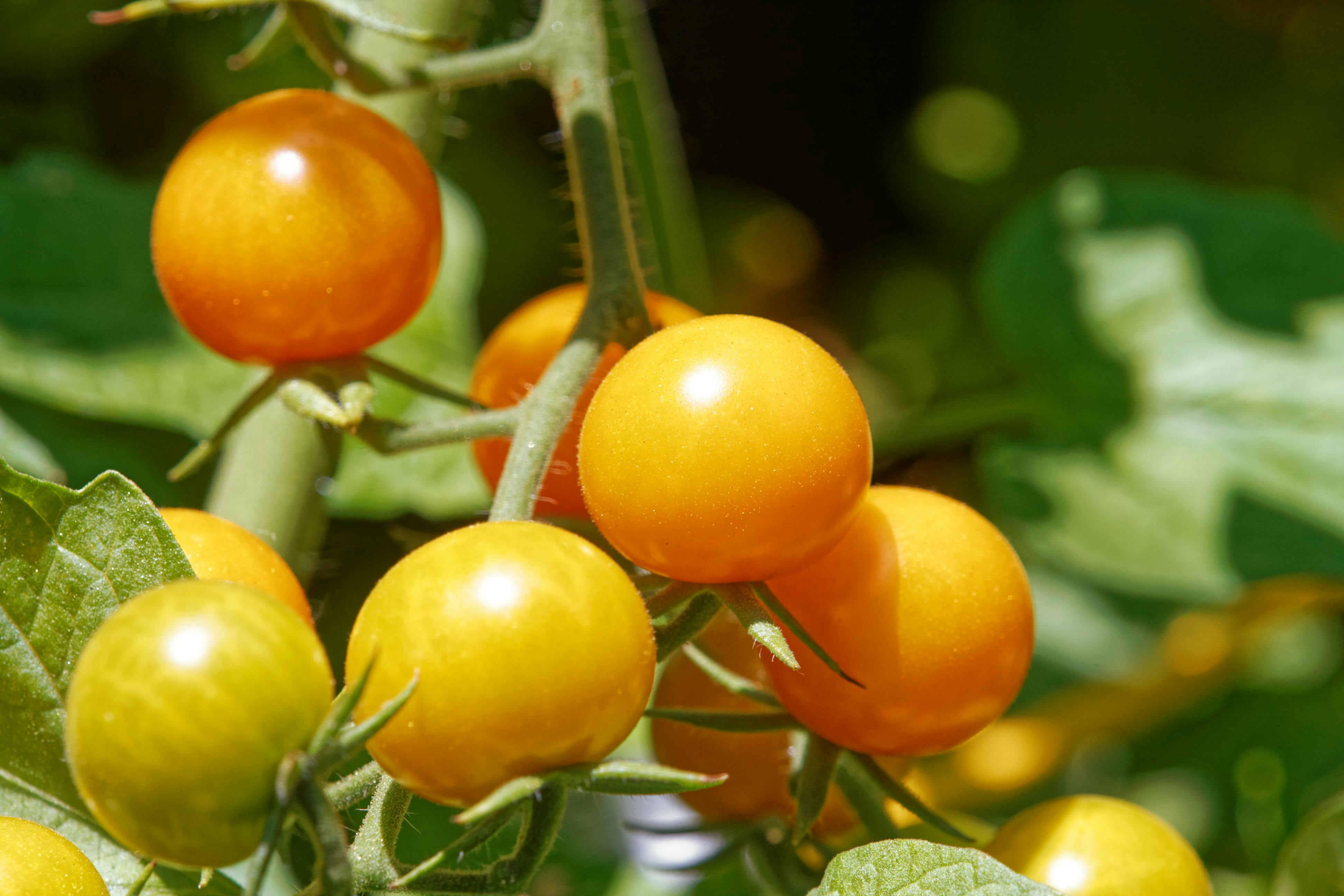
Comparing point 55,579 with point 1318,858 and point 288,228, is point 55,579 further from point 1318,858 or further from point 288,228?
point 1318,858

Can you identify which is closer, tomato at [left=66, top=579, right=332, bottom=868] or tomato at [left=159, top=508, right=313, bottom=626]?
tomato at [left=66, top=579, right=332, bottom=868]

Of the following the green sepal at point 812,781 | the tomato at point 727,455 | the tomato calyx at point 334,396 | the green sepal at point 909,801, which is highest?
the tomato at point 727,455

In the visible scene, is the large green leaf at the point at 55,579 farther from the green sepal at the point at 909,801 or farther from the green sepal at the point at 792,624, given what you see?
the green sepal at the point at 909,801

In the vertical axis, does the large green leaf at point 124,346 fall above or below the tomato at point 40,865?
below

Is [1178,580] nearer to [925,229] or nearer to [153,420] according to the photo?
[925,229]

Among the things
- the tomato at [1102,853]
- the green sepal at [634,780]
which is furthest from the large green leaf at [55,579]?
the tomato at [1102,853]

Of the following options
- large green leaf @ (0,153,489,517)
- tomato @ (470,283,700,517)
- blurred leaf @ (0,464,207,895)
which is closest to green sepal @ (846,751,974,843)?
tomato @ (470,283,700,517)

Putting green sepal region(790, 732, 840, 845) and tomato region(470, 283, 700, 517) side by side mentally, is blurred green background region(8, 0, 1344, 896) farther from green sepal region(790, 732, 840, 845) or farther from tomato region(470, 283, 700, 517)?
green sepal region(790, 732, 840, 845)
